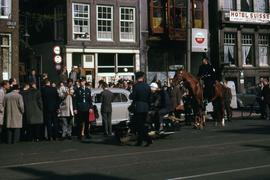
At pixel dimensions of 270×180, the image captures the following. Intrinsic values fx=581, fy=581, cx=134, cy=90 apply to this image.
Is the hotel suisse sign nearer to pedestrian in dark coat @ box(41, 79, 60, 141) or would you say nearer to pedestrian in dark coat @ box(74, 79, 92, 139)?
pedestrian in dark coat @ box(74, 79, 92, 139)

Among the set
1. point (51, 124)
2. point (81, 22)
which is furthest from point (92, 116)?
point (81, 22)

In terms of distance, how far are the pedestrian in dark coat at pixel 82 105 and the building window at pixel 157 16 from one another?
22.5 meters

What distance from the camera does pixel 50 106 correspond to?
20.1m

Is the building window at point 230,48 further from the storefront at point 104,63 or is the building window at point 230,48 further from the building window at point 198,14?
the storefront at point 104,63

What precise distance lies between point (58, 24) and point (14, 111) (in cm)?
2177

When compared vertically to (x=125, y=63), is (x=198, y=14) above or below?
above

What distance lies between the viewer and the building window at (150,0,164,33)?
139ft

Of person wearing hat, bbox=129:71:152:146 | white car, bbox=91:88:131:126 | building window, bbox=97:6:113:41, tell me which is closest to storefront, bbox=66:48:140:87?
building window, bbox=97:6:113:41

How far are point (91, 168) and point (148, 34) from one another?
30.5 metres

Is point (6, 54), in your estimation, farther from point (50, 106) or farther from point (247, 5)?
point (247, 5)

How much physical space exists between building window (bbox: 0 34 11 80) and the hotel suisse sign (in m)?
20.2

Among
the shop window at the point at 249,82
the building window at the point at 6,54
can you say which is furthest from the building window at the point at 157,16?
the building window at the point at 6,54

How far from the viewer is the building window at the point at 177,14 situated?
142ft

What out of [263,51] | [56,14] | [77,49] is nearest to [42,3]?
[56,14]
